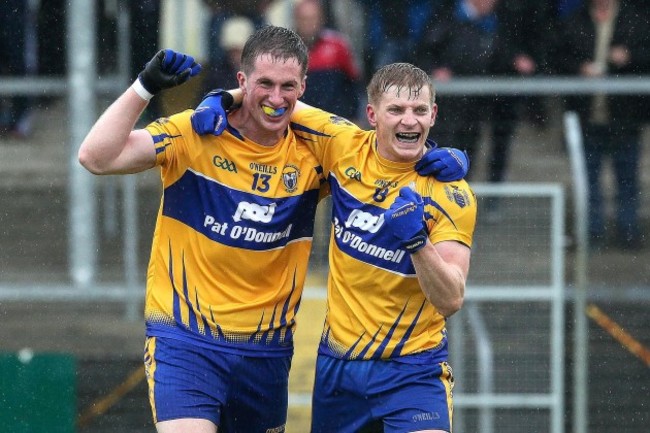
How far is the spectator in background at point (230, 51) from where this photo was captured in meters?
7.39

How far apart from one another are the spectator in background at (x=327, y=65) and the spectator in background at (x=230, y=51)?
12.5 inches

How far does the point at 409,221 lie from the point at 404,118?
1.50 feet

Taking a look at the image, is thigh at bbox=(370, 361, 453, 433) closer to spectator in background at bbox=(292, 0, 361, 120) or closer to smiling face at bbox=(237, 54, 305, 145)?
smiling face at bbox=(237, 54, 305, 145)

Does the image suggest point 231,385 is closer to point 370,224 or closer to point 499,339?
point 370,224

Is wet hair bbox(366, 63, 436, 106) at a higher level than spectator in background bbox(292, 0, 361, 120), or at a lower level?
lower

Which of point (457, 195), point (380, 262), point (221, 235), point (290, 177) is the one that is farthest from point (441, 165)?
point (221, 235)

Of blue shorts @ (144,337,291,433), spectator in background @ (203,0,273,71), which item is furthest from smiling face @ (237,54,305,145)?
spectator in background @ (203,0,273,71)

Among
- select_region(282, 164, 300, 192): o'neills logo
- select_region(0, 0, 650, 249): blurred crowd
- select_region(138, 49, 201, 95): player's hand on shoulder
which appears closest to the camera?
select_region(138, 49, 201, 95): player's hand on shoulder

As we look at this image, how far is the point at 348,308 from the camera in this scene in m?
4.70

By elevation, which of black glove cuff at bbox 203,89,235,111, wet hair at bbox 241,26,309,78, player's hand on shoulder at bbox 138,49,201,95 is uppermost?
wet hair at bbox 241,26,309,78

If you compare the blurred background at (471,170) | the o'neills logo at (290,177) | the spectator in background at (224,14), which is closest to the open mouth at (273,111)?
the o'neills logo at (290,177)

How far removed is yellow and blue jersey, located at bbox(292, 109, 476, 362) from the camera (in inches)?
180

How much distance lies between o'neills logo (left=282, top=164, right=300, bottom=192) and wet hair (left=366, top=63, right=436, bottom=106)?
388 mm

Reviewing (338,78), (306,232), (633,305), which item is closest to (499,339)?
(633,305)
